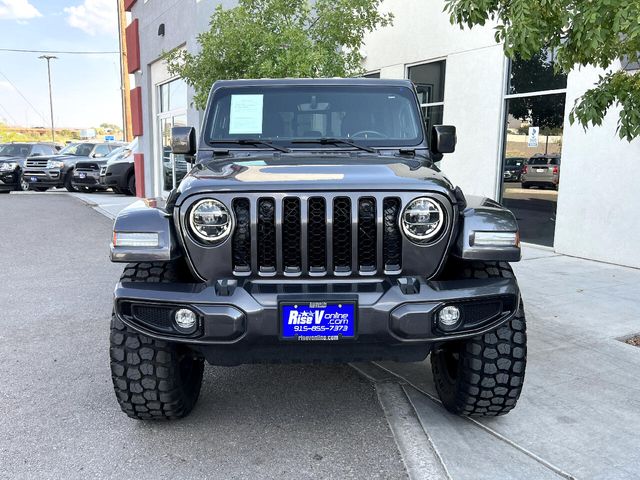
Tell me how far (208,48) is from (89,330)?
382cm

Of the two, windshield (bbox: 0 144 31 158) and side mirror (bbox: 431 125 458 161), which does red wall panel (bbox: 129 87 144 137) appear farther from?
side mirror (bbox: 431 125 458 161)

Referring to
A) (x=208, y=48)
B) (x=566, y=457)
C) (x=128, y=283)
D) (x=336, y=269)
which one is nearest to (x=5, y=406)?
(x=128, y=283)

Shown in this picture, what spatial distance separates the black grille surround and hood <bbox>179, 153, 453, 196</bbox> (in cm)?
4

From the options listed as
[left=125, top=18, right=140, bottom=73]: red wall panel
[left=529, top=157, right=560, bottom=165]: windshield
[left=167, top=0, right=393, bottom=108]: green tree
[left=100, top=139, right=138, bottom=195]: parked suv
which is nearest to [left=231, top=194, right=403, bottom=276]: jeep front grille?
[left=167, top=0, right=393, bottom=108]: green tree

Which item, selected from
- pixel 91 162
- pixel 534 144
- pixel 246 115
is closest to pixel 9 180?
pixel 91 162

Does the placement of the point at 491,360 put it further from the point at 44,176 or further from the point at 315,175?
the point at 44,176

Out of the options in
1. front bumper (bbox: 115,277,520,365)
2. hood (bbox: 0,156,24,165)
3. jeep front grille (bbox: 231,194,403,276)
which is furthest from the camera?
hood (bbox: 0,156,24,165)

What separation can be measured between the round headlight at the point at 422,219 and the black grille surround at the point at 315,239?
0.03 meters

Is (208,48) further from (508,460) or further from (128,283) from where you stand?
(508,460)

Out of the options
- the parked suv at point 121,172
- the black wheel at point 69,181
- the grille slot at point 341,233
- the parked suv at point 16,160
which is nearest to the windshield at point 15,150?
the parked suv at point 16,160

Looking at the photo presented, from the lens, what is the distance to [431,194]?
273 cm

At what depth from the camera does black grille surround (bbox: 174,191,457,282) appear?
8.86ft

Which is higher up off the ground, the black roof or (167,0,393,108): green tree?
(167,0,393,108): green tree

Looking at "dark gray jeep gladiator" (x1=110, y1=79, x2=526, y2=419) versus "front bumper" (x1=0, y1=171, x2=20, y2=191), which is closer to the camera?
"dark gray jeep gladiator" (x1=110, y1=79, x2=526, y2=419)
